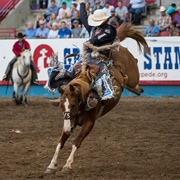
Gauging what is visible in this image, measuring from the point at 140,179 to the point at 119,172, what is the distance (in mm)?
526

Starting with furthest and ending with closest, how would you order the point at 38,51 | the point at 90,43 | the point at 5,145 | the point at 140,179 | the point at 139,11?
1. the point at 139,11
2. the point at 38,51
3. the point at 5,145
4. the point at 90,43
5. the point at 140,179

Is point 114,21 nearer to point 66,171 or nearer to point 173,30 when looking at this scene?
point 173,30

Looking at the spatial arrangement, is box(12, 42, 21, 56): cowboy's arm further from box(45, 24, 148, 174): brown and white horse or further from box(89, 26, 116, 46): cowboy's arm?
box(89, 26, 116, 46): cowboy's arm

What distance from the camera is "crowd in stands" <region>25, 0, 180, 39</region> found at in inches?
790

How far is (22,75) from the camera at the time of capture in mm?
17500

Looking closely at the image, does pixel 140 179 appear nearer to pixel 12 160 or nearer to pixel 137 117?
pixel 12 160

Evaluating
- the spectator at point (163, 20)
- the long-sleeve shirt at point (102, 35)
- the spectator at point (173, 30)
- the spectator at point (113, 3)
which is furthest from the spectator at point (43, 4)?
the long-sleeve shirt at point (102, 35)

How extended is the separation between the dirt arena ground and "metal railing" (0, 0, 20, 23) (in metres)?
7.78

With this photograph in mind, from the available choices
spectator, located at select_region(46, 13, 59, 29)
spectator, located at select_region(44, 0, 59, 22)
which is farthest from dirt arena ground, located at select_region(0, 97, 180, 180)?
spectator, located at select_region(44, 0, 59, 22)

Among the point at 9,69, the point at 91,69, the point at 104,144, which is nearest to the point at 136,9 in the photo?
the point at 9,69

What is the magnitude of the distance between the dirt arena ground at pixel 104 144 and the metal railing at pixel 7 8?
7778mm

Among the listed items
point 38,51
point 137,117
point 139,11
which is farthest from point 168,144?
point 139,11

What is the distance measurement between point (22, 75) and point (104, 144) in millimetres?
7307

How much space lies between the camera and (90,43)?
9.65 metres
